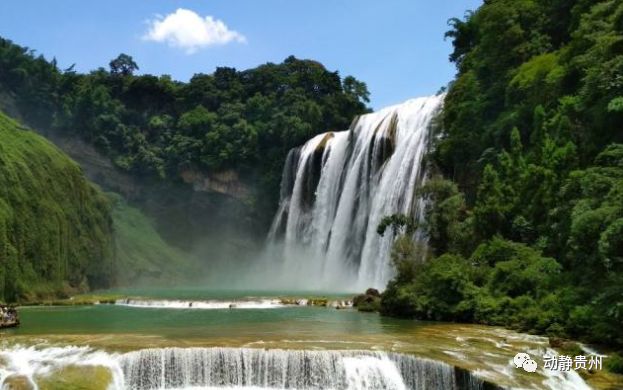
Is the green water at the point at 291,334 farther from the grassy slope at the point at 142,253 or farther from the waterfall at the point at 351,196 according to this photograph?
the grassy slope at the point at 142,253

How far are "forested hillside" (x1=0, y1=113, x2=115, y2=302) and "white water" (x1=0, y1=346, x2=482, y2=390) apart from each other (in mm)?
17002

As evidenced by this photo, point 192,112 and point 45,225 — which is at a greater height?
point 192,112

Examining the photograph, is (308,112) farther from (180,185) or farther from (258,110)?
(180,185)

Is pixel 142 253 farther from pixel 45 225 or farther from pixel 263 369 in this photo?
pixel 263 369

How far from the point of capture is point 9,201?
32.8m

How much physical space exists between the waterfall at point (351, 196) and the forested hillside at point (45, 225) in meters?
14.3

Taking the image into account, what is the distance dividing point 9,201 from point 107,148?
3389 cm

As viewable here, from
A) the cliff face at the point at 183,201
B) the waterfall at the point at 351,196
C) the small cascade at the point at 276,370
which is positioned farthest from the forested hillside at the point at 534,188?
the cliff face at the point at 183,201

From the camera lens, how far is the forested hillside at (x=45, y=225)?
31703 mm

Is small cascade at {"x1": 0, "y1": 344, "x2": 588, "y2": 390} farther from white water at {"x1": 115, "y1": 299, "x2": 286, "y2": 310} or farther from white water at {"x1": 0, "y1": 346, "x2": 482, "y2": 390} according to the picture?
white water at {"x1": 115, "y1": 299, "x2": 286, "y2": 310}

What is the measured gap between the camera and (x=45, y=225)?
3575 centimetres

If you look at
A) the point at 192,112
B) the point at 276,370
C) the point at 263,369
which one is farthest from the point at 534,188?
the point at 192,112

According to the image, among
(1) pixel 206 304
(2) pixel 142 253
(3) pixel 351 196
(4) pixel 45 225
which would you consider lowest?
(1) pixel 206 304

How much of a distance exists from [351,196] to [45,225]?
18923 millimetres
